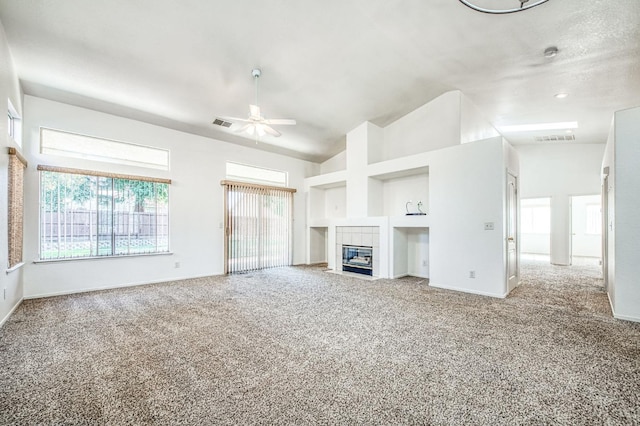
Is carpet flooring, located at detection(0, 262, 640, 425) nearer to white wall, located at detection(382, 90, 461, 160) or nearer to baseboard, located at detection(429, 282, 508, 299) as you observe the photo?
baseboard, located at detection(429, 282, 508, 299)

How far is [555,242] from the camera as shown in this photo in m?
8.04

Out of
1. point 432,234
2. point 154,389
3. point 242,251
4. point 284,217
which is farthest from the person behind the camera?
point 284,217

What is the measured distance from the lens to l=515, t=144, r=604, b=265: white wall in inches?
303

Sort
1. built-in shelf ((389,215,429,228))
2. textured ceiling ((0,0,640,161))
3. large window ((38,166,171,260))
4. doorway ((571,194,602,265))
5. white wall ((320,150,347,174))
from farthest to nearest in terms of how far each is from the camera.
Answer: doorway ((571,194,602,265)) → white wall ((320,150,347,174)) → built-in shelf ((389,215,429,228)) → large window ((38,166,171,260)) → textured ceiling ((0,0,640,161))

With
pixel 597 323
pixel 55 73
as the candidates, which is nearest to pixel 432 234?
pixel 597 323

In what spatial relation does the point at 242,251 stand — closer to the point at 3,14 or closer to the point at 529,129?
the point at 3,14

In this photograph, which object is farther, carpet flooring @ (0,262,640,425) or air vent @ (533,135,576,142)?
air vent @ (533,135,576,142)

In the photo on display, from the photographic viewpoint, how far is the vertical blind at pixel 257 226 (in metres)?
6.61

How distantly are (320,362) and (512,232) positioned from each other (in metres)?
4.36

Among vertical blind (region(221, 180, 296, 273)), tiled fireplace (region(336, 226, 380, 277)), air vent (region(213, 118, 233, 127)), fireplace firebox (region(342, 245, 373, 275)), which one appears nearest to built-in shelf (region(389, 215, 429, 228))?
tiled fireplace (region(336, 226, 380, 277))

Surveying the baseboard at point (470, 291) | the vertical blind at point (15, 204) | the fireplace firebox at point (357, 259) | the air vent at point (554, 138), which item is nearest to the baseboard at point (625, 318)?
the baseboard at point (470, 291)

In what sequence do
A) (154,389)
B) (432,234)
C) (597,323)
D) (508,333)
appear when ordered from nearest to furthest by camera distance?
(154,389) < (508,333) < (597,323) < (432,234)

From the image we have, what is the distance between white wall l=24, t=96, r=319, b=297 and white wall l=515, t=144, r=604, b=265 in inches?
304

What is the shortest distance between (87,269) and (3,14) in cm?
369
